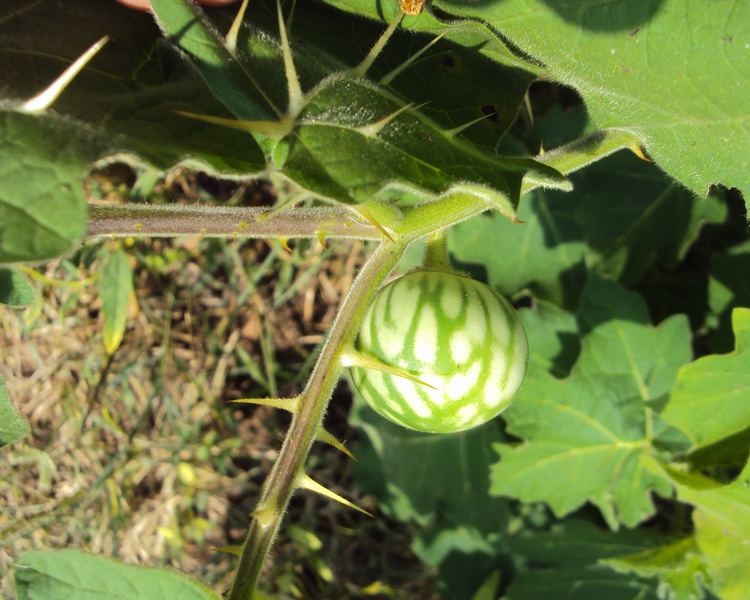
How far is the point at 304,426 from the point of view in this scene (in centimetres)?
180

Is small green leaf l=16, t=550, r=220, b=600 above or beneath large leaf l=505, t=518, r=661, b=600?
beneath

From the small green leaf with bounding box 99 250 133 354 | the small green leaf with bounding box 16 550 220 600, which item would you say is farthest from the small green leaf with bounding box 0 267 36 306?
the small green leaf with bounding box 99 250 133 354

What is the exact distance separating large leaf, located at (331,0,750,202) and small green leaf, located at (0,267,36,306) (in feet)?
3.86

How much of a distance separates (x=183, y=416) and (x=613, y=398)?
2.11 meters

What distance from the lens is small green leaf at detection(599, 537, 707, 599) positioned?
8.83 feet

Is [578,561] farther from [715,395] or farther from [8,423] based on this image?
[8,423]

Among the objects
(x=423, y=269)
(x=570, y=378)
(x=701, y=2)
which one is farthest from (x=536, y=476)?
(x=701, y=2)

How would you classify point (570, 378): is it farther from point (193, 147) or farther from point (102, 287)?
point (102, 287)

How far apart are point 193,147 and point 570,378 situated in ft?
5.73

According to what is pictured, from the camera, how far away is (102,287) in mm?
3619

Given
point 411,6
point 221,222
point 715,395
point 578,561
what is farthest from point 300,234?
point 578,561

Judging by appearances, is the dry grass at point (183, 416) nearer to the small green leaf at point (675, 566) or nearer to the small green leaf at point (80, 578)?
the small green leaf at point (675, 566)

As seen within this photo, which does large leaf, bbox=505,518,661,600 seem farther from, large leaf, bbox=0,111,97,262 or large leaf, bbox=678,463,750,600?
large leaf, bbox=0,111,97,262

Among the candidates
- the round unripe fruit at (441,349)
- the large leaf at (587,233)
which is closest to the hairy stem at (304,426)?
the round unripe fruit at (441,349)
